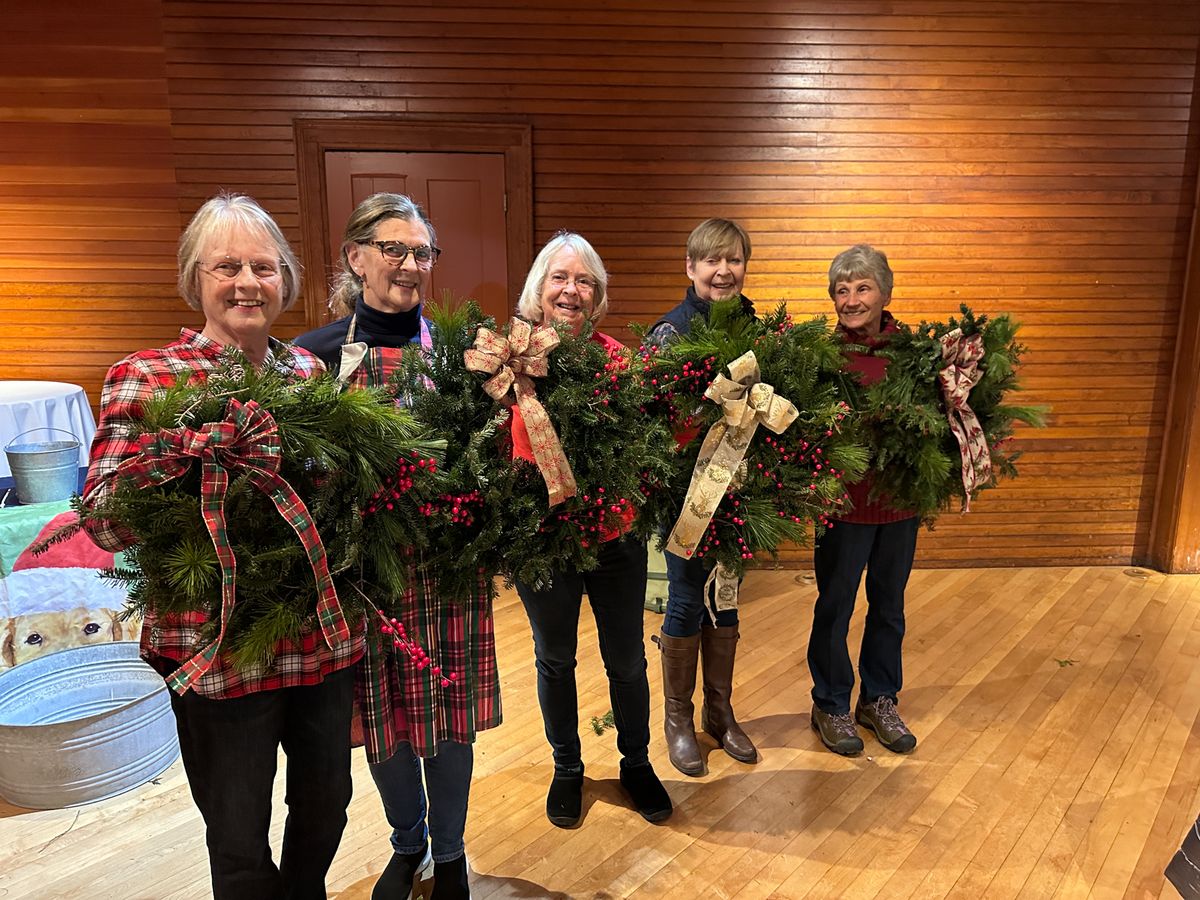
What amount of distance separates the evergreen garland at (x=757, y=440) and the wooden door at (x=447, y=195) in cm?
246

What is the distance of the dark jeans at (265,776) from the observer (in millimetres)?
1349

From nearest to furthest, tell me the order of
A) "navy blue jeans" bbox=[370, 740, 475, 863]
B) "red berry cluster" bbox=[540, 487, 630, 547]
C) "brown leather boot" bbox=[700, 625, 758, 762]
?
"red berry cluster" bbox=[540, 487, 630, 547] < "navy blue jeans" bbox=[370, 740, 475, 863] < "brown leather boot" bbox=[700, 625, 758, 762]

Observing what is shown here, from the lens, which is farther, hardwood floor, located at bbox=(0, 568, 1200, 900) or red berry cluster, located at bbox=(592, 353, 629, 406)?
hardwood floor, located at bbox=(0, 568, 1200, 900)

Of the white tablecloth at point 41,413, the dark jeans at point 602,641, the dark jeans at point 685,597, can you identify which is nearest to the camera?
the dark jeans at point 602,641

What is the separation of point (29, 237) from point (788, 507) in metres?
4.32

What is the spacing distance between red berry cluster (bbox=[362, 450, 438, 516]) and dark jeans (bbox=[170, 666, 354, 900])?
346 millimetres

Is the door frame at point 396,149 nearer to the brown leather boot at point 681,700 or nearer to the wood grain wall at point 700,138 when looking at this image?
the wood grain wall at point 700,138

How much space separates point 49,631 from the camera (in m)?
2.68

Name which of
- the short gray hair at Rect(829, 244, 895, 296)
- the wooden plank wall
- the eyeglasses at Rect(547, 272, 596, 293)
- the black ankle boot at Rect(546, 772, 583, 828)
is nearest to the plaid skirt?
the black ankle boot at Rect(546, 772, 583, 828)

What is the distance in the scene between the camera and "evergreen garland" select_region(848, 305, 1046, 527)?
2.16 metres

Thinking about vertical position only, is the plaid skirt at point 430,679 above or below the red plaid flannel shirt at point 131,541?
below


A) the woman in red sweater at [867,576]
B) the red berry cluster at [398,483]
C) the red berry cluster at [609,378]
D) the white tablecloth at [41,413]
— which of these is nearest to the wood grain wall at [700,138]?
the white tablecloth at [41,413]

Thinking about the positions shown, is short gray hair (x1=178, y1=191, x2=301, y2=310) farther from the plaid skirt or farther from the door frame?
the door frame

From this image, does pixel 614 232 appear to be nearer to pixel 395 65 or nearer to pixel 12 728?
pixel 395 65
